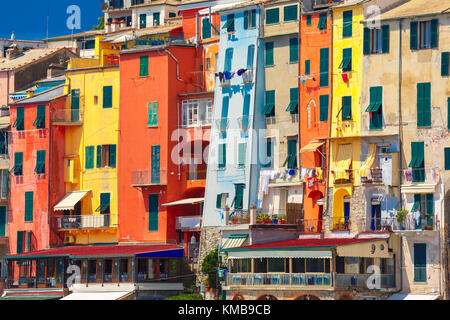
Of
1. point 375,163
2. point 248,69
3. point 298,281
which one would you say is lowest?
point 298,281

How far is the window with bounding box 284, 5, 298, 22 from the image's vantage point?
8744 cm

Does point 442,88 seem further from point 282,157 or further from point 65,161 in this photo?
point 65,161

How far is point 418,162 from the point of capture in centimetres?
7962

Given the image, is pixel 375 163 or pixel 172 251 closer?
pixel 375 163

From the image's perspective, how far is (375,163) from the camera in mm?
81125

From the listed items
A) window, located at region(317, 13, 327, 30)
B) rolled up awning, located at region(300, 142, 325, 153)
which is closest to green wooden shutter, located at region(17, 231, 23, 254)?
rolled up awning, located at region(300, 142, 325, 153)

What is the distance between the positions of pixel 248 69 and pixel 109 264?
1555 cm

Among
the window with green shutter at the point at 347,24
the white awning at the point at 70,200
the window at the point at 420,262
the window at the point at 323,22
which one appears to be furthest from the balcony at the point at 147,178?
the window at the point at 420,262

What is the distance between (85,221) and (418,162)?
2585 cm

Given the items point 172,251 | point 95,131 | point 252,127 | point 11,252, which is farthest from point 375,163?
point 11,252

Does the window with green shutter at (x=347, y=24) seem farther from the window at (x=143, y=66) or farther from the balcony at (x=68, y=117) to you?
the balcony at (x=68, y=117)

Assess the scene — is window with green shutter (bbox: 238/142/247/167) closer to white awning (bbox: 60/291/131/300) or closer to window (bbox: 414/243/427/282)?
white awning (bbox: 60/291/131/300)
